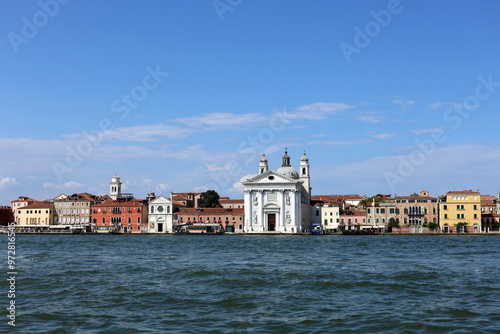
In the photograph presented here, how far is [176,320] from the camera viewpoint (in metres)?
10.7

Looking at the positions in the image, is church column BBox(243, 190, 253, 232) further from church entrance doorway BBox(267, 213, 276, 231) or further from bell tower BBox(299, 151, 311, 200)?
bell tower BBox(299, 151, 311, 200)

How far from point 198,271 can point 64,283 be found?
4.93 m

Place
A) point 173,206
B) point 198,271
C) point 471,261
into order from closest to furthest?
point 198,271
point 471,261
point 173,206

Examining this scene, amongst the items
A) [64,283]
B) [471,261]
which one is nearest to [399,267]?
[471,261]

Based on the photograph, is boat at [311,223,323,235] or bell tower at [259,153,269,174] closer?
boat at [311,223,323,235]

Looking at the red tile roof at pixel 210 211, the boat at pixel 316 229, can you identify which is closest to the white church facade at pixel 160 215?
the red tile roof at pixel 210 211

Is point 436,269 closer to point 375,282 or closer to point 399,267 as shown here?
point 399,267

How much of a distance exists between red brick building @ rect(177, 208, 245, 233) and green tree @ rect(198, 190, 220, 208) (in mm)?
10164

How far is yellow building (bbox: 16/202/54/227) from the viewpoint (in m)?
78.2

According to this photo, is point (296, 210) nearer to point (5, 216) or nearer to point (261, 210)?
point (261, 210)

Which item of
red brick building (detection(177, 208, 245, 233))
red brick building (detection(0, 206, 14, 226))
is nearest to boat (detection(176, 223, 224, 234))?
red brick building (detection(177, 208, 245, 233))

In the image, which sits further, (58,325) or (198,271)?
(198,271)

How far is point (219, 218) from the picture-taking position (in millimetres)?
74625

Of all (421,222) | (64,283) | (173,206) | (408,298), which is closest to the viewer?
(408,298)
